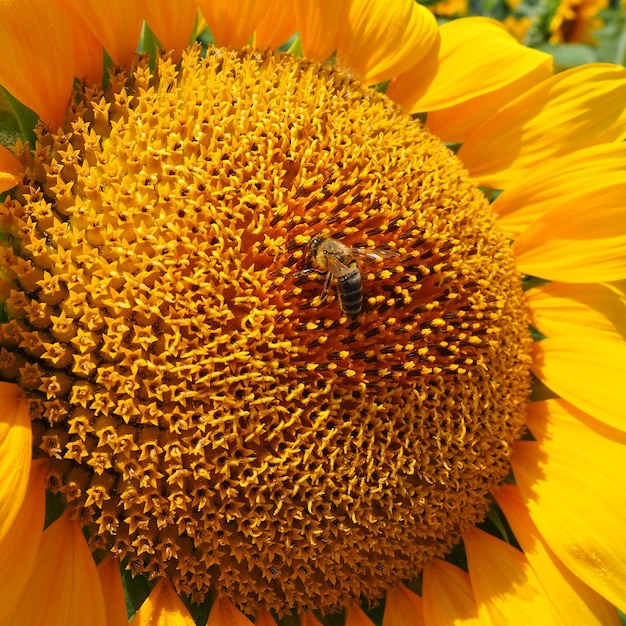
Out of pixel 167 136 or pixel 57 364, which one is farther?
pixel 167 136

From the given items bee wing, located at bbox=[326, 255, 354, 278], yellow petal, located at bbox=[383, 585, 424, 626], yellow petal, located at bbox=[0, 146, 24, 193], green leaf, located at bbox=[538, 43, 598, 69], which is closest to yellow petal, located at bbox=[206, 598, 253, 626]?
yellow petal, located at bbox=[383, 585, 424, 626]

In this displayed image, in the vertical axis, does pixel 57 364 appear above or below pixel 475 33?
below

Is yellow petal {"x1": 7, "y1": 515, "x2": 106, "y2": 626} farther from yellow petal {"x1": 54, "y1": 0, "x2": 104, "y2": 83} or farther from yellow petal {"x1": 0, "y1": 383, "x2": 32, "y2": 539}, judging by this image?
yellow petal {"x1": 54, "y1": 0, "x2": 104, "y2": 83}

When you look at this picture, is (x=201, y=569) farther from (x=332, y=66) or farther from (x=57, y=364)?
(x=332, y=66)

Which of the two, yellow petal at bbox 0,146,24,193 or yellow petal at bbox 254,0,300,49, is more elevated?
yellow petal at bbox 254,0,300,49

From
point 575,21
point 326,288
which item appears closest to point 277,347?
point 326,288

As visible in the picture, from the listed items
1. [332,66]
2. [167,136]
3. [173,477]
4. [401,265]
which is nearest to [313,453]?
[173,477]

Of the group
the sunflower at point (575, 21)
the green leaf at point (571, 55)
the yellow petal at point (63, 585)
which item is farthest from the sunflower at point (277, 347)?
the sunflower at point (575, 21)

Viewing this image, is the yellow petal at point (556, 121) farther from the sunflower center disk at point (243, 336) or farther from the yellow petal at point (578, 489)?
the yellow petal at point (578, 489)
